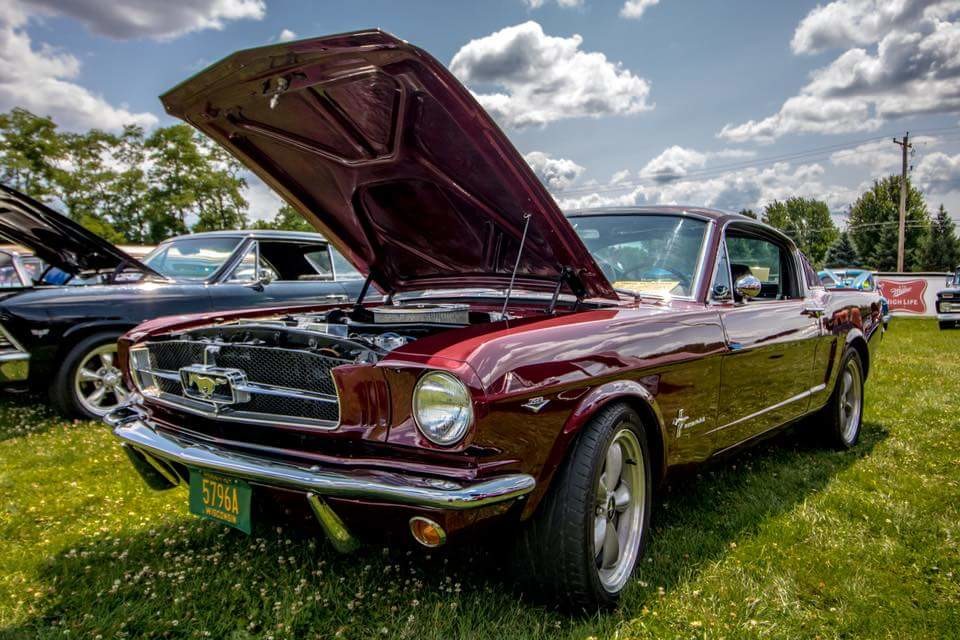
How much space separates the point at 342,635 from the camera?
2.12 meters

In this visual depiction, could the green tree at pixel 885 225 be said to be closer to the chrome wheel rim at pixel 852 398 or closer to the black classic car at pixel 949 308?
the black classic car at pixel 949 308

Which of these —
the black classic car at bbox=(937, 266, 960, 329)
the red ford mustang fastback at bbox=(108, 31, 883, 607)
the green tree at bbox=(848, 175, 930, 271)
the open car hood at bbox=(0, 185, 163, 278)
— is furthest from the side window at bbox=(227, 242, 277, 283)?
the green tree at bbox=(848, 175, 930, 271)

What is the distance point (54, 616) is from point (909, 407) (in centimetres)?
599

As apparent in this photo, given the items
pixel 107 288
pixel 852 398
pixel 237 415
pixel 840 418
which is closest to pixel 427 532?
pixel 237 415

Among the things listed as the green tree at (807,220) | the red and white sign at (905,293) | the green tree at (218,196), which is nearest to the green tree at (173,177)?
the green tree at (218,196)

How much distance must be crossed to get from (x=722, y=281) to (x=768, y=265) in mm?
1134

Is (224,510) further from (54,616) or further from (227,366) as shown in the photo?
(54,616)

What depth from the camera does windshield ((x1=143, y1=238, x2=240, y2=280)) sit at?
235 inches

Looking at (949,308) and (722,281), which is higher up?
(722,281)

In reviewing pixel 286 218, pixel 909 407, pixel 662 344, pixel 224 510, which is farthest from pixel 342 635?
pixel 286 218

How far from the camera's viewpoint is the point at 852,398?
4.61 m

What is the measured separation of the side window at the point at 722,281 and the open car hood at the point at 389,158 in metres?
0.60

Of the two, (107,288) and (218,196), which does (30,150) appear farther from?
(107,288)

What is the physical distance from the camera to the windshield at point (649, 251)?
3.03 metres
